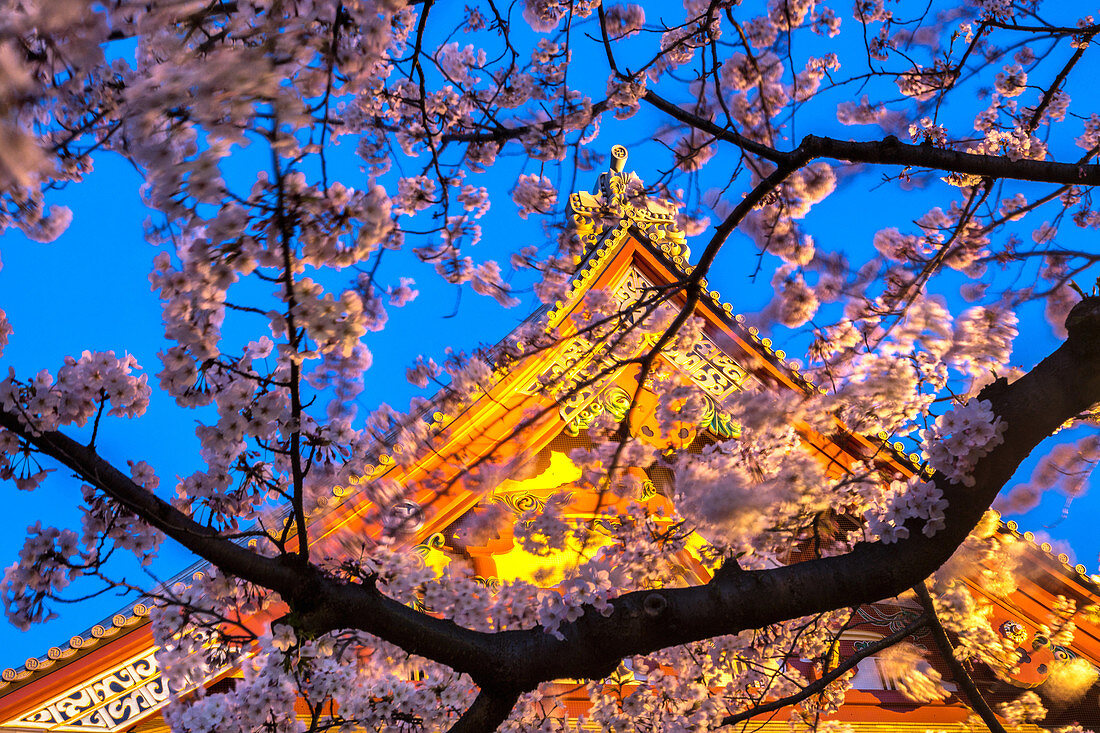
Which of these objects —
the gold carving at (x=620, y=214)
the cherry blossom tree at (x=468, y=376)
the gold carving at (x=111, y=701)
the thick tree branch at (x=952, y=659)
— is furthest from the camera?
the gold carving at (x=620, y=214)

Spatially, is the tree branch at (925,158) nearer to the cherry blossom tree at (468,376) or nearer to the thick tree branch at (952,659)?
the cherry blossom tree at (468,376)

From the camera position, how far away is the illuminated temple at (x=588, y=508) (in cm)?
465

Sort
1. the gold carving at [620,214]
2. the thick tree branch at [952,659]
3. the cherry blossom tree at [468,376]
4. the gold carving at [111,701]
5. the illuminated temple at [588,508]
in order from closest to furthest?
the cherry blossom tree at [468,376] → the thick tree branch at [952,659] → the gold carving at [111,701] → the illuminated temple at [588,508] → the gold carving at [620,214]

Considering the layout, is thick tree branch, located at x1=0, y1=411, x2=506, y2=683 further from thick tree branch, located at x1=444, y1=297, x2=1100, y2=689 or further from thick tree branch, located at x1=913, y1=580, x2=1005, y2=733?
thick tree branch, located at x1=913, y1=580, x2=1005, y2=733

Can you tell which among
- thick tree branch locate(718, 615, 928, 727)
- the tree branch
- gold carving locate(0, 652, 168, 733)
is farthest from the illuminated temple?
the tree branch

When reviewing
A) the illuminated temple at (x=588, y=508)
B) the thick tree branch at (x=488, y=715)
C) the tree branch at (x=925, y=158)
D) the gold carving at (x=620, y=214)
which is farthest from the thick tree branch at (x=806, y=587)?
the gold carving at (x=620, y=214)

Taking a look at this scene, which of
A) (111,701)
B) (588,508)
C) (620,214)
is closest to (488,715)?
(588,508)

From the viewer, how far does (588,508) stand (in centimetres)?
603

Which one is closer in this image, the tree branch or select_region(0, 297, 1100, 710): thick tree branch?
select_region(0, 297, 1100, 710): thick tree branch

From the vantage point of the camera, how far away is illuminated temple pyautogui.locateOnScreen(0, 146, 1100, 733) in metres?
4.65

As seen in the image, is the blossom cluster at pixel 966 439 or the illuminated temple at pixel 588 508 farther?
the illuminated temple at pixel 588 508

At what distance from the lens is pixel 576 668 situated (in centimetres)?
259

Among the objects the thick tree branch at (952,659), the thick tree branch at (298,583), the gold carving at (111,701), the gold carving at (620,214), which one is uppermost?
the gold carving at (620,214)

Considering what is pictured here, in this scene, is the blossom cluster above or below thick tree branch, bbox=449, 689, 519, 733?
below
